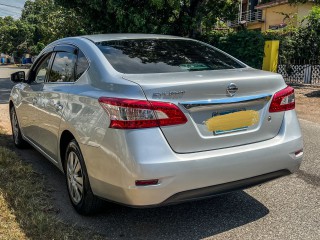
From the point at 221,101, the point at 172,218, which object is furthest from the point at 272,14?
the point at 221,101

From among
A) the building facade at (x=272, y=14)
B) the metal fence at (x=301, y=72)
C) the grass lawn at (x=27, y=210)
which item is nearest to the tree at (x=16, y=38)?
the building facade at (x=272, y=14)

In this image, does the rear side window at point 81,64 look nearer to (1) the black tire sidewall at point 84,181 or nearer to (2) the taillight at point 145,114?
(1) the black tire sidewall at point 84,181

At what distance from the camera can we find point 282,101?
3.46m

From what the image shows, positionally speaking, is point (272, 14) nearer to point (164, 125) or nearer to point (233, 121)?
point (233, 121)

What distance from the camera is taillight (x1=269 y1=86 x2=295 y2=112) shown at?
134 inches

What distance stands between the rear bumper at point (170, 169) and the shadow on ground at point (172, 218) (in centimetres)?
44

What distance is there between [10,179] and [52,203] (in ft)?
2.65

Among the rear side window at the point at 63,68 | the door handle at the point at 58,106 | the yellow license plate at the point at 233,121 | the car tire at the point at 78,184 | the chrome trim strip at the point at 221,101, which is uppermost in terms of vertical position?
the rear side window at the point at 63,68

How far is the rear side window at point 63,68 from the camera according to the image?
4.04 m

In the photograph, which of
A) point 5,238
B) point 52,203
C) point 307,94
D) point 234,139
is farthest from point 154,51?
point 307,94

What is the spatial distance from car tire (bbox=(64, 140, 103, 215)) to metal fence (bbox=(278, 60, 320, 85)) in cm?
1583

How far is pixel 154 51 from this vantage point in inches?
152

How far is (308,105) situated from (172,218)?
877cm

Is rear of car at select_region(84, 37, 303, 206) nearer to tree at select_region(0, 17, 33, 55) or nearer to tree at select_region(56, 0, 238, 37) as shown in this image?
tree at select_region(56, 0, 238, 37)
